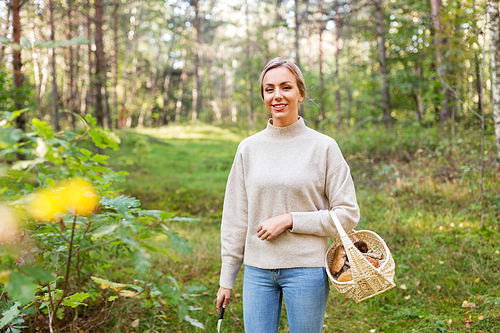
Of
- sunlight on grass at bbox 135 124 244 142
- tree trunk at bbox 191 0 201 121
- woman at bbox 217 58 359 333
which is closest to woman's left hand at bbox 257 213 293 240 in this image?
woman at bbox 217 58 359 333

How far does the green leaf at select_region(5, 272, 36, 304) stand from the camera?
1.11 meters

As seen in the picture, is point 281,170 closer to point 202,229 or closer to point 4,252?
point 4,252

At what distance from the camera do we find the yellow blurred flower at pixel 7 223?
1189 millimetres

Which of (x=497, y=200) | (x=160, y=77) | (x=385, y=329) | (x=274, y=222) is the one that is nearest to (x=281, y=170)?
(x=274, y=222)

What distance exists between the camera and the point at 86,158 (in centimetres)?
168

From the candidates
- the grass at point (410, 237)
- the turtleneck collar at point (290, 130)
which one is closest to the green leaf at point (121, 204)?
the turtleneck collar at point (290, 130)

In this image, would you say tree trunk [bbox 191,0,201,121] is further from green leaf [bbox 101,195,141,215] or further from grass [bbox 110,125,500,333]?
green leaf [bbox 101,195,141,215]

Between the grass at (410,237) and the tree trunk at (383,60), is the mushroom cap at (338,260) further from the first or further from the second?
the tree trunk at (383,60)

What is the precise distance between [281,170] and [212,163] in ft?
34.0

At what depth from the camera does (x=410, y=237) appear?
475cm

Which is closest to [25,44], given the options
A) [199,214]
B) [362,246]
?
[362,246]

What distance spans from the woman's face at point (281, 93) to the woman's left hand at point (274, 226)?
0.57 m

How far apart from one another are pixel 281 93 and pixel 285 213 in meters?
0.67

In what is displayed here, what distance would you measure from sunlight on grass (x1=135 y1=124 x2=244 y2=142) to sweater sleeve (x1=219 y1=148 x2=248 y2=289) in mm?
15237
